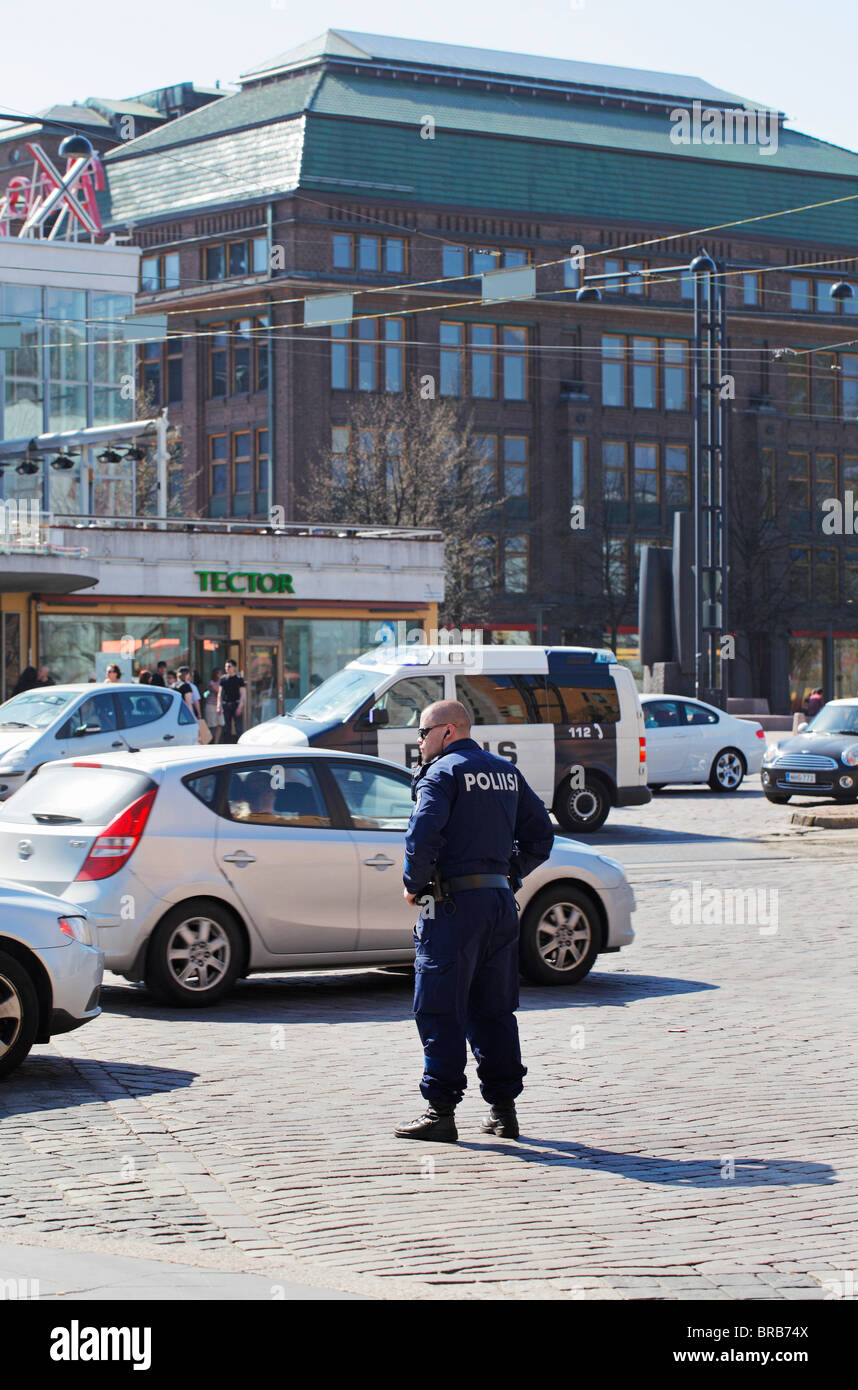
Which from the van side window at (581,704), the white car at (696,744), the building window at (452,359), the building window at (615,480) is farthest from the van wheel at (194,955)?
the building window at (615,480)

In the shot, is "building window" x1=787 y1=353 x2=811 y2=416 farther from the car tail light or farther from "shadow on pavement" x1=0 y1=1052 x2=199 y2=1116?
"shadow on pavement" x1=0 y1=1052 x2=199 y2=1116

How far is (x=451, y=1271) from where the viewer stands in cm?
528

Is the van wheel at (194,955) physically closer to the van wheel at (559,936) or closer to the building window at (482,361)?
the van wheel at (559,936)

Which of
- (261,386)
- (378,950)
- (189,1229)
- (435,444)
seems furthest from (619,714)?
(261,386)

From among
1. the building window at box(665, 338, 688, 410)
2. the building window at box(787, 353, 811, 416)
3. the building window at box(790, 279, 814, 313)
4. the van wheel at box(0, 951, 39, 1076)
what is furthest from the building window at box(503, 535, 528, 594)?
the van wheel at box(0, 951, 39, 1076)

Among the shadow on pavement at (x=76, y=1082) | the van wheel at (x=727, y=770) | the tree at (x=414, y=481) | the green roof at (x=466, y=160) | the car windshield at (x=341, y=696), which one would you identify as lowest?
the shadow on pavement at (x=76, y=1082)

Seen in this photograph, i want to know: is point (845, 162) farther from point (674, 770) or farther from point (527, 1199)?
point (527, 1199)

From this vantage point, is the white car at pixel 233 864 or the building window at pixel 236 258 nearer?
the white car at pixel 233 864

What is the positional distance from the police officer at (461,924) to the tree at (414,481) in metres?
50.0

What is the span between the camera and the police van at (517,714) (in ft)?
67.2

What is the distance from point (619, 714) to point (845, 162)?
56.5 metres

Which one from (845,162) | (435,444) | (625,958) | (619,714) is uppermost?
(845,162)

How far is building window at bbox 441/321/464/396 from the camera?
64.6 m

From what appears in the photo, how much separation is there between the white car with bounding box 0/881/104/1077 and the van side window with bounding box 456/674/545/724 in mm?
12916
